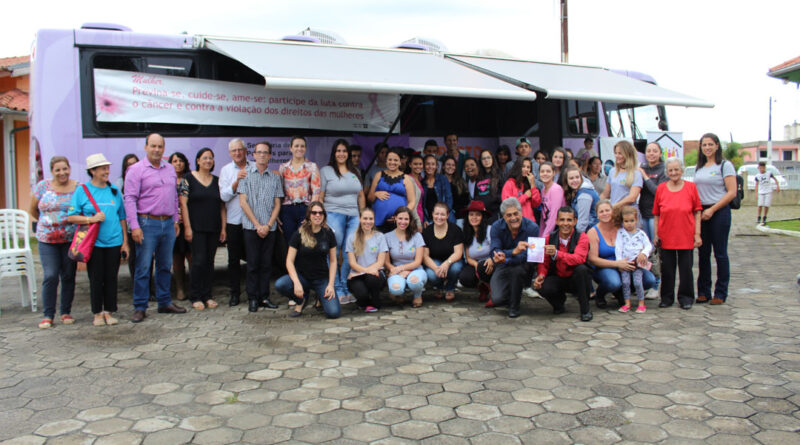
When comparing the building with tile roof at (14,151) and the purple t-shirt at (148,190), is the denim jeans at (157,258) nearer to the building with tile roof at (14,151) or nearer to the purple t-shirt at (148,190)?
the purple t-shirt at (148,190)

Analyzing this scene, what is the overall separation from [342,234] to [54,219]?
2.74 meters

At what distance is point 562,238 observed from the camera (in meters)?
6.18

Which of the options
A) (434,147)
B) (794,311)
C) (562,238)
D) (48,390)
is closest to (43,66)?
(48,390)

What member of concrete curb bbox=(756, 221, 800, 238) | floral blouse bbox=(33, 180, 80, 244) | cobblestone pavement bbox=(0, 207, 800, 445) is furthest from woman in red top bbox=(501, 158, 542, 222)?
concrete curb bbox=(756, 221, 800, 238)

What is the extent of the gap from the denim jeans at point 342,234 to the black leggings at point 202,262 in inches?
48.3

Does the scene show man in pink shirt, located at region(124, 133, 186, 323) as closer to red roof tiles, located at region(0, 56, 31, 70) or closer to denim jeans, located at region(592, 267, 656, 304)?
denim jeans, located at region(592, 267, 656, 304)

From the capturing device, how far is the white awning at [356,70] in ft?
20.8

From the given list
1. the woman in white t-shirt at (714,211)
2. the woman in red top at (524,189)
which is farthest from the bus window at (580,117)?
the woman in white t-shirt at (714,211)

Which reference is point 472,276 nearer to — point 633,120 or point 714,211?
point 714,211

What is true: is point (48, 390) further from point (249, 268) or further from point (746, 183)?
Result: point (746, 183)

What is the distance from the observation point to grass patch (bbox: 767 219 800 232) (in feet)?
47.2

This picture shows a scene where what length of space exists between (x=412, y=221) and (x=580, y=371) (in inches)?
110

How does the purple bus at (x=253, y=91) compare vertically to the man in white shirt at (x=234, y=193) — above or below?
above

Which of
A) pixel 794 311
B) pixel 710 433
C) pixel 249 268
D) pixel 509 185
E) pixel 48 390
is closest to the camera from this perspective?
pixel 710 433
